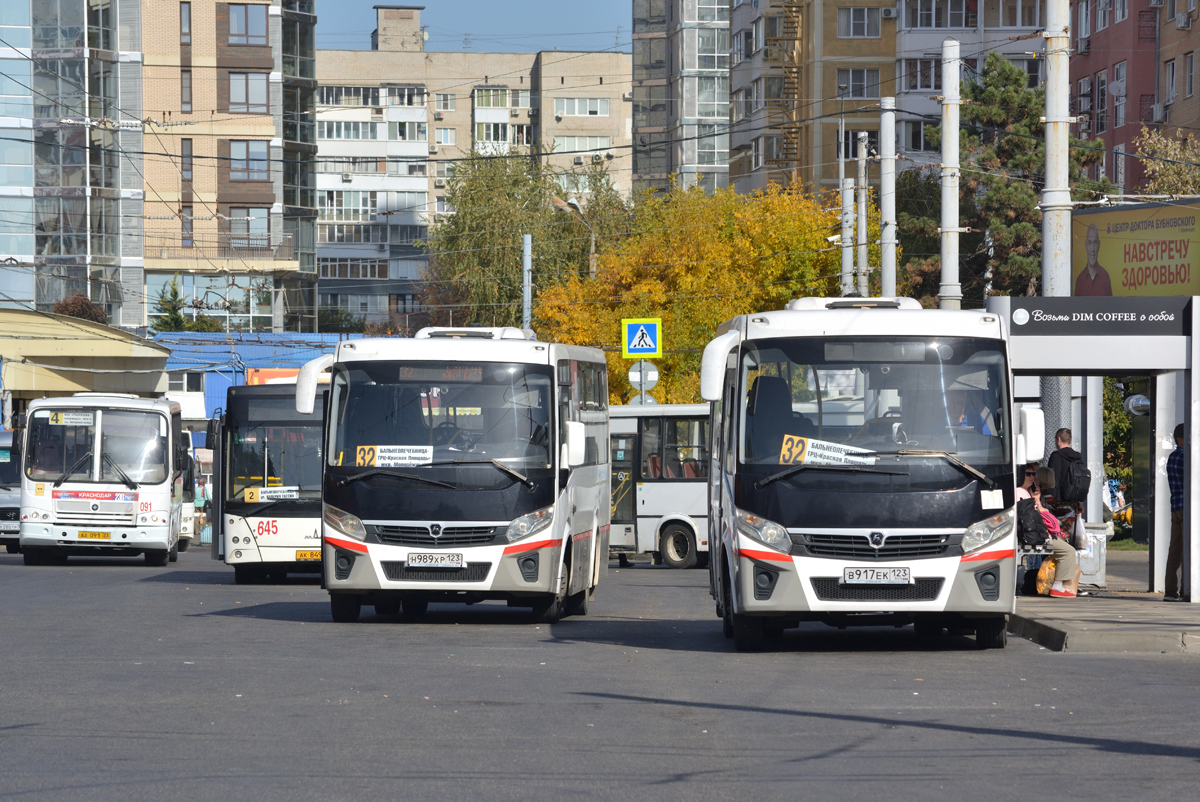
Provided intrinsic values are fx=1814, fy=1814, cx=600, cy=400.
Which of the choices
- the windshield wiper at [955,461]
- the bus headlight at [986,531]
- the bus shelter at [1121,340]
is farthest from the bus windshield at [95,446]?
the bus headlight at [986,531]

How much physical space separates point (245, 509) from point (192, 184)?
5591 cm

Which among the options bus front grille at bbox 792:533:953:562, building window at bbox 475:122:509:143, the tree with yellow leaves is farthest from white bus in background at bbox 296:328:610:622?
building window at bbox 475:122:509:143

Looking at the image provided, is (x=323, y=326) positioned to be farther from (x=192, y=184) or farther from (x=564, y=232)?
(x=564, y=232)

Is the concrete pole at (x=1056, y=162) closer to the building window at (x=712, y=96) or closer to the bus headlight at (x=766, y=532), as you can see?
the bus headlight at (x=766, y=532)

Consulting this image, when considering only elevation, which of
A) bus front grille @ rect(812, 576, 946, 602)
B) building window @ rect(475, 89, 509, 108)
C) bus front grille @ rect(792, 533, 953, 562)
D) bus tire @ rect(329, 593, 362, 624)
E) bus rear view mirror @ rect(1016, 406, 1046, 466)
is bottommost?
bus tire @ rect(329, 593, 362, 624)

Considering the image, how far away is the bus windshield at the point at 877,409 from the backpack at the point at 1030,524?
393 centimetres

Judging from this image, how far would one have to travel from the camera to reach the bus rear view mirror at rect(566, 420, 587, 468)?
1686 cm

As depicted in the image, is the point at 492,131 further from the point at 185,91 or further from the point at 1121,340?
the point at 1121,340

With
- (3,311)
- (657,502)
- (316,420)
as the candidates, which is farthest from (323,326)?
(316,420)

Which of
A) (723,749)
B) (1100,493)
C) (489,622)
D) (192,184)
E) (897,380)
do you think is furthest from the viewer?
(192,184)

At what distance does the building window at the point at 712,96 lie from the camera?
102688 millimetres

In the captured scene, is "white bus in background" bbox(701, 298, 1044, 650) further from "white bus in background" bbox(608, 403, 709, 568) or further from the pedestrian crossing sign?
the pedestrian crossing sign

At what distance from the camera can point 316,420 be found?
85.5ft

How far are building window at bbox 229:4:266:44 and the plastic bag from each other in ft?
214
